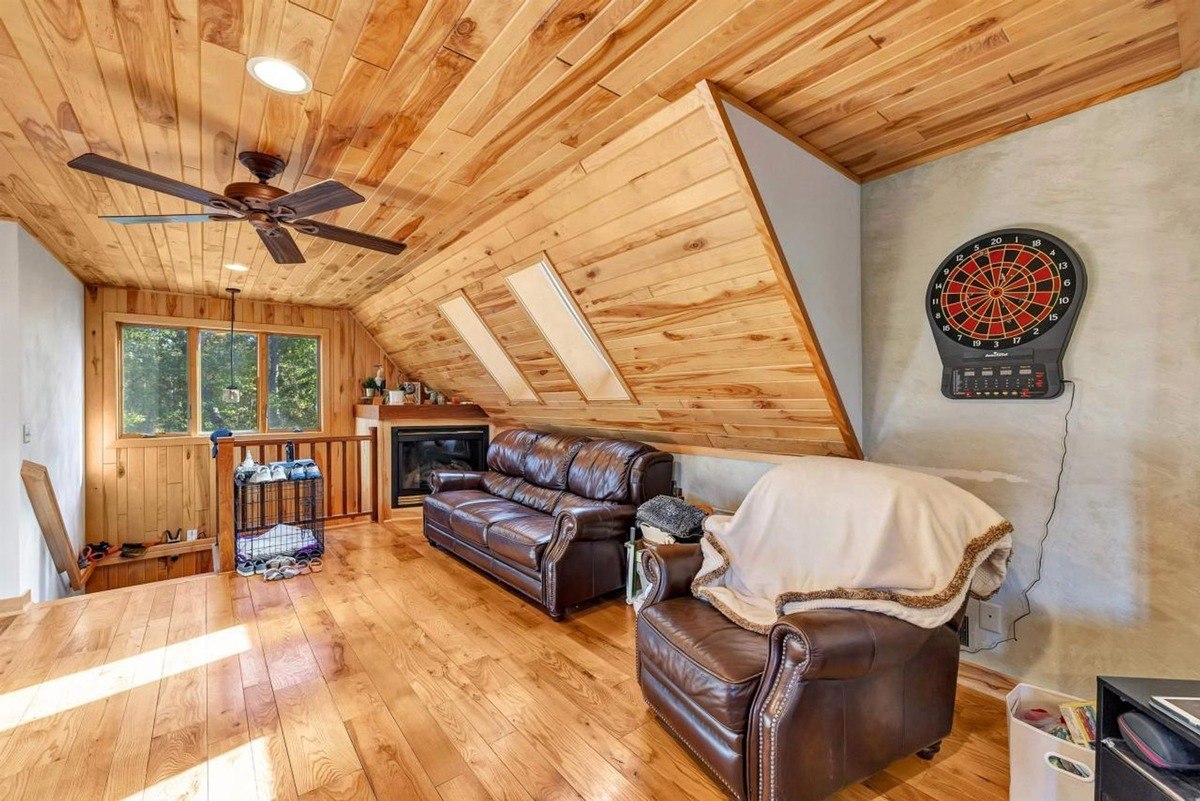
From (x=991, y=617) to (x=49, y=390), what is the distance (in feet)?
19.5

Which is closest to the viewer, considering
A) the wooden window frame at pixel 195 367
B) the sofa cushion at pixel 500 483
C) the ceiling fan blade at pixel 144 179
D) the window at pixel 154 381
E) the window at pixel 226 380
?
the ceiling fan blade at pixel 144 179

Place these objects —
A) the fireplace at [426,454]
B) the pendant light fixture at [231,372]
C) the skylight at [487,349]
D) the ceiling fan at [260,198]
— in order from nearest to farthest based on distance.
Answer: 1. the ceiling fan at [260,198]
2. the skylight at [487,349]
3. the pendant light fixture at [231,372]
4. the fireplace at [426,454]

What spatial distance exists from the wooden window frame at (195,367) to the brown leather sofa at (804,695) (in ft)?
17.1

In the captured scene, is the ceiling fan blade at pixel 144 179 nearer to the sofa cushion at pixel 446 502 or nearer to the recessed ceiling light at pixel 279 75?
the recessed ceiling light at pixel 279 75

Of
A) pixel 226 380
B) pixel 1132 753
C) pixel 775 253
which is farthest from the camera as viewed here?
pixel 226 380

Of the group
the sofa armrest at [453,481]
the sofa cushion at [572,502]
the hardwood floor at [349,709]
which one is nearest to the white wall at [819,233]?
the hardwood floor at [349,709]

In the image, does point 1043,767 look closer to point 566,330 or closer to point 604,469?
point 604,469

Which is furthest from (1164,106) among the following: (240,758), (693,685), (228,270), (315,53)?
(228,270)

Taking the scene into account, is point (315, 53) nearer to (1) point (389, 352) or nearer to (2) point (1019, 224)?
(2) point (1019, 224)

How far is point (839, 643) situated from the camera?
5.03 ft

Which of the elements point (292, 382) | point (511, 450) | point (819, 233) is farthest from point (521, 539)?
point (292, 382)

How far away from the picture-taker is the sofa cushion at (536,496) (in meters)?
3.97

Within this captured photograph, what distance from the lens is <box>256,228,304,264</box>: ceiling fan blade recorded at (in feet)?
8.16

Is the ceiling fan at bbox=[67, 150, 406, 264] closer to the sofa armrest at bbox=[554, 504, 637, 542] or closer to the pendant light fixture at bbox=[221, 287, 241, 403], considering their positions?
the sofa armrest at bbox=[554, 504, 637, 542]
